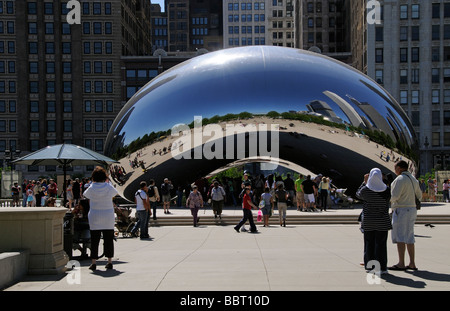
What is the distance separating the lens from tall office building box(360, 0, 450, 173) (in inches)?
2918

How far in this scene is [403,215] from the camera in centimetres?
816

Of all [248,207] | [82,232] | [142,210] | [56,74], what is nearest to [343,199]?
[248,207]

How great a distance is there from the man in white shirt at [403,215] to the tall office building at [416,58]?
68897mm

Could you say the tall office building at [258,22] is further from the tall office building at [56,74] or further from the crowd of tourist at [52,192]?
the crowd of tourist at [52,192]

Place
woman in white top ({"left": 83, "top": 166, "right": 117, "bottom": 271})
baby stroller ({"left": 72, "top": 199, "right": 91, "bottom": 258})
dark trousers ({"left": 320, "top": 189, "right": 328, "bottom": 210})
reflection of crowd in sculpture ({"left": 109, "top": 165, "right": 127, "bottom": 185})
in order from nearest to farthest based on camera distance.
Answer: woman in white top ({"left": 83, "top": 166, "right": 117, "bottom": 271})
baby stroller ({"left": 72, "top": 199, "right": 91, "bottom": 258})
dark trousers ({"left": 320, "top": 189, "right": 328, "bottom": 210})
reflection of crowd in sculpture ({"left": 109, "top": 165, "right": 127, "bottom": 185})

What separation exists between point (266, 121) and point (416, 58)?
6017cm

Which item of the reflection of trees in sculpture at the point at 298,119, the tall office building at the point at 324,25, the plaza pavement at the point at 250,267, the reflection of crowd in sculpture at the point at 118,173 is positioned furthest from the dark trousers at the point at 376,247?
the tall office building at the point at 324,25

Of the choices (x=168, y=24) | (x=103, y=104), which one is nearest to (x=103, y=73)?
(x=103, y=104)

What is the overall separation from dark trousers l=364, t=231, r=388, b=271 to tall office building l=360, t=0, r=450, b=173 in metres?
69.3

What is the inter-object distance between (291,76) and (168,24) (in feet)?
449

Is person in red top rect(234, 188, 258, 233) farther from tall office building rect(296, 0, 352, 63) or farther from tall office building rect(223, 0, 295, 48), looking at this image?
tall office building rect(223, 0, 295, 48)

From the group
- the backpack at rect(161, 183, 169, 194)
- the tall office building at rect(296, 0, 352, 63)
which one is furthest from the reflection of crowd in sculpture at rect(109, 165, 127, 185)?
the tall office building at rect(296, 0, 352, 63)

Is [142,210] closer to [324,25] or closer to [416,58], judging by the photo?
[416,58]
